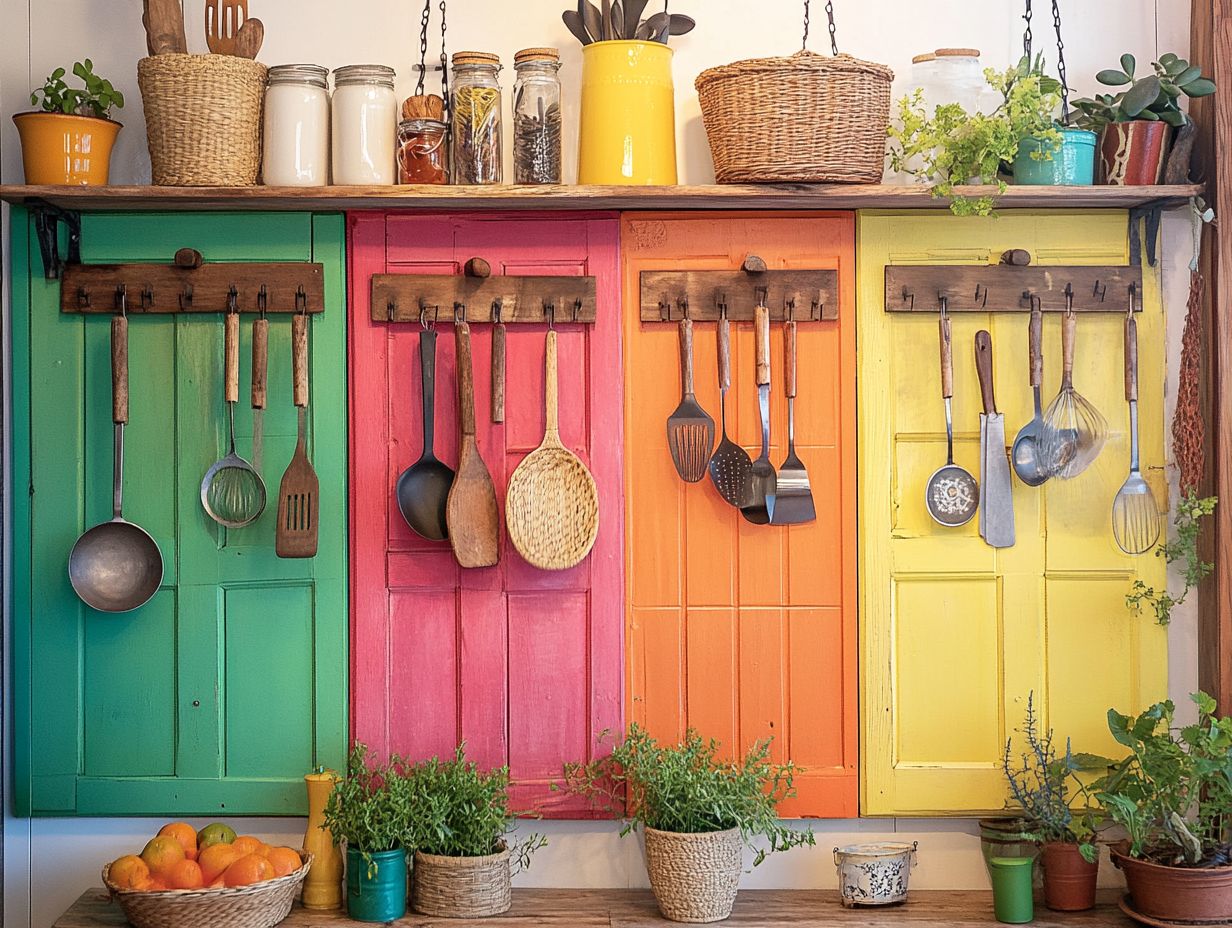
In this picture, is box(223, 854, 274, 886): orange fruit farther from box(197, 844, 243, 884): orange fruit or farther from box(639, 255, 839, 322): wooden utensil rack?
box(639, 255, 839, 322): wooden utensil rack

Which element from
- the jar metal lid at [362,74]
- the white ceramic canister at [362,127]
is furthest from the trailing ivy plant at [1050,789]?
the jar metal lid at [362,74]

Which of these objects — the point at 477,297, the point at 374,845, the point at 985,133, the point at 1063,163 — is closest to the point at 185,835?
the point at 374,845

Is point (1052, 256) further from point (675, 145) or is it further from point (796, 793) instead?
point (796, 793)

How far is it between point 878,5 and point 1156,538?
117 centimetres

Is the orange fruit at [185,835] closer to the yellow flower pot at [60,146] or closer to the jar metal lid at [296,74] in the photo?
the yellow flower pot at [60,146]

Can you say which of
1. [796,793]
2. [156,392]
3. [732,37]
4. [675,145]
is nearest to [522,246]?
[675,145]

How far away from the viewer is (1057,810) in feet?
7.77

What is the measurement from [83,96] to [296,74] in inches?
15.7

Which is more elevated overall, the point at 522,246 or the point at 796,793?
the point at 522,246

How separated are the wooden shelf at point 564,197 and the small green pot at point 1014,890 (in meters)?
1.20

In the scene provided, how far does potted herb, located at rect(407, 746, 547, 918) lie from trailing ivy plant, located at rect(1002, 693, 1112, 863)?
97cm

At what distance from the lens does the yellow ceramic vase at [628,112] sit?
235 centimetres

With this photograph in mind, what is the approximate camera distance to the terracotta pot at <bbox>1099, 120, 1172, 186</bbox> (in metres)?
2.37

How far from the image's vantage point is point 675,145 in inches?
96.6
